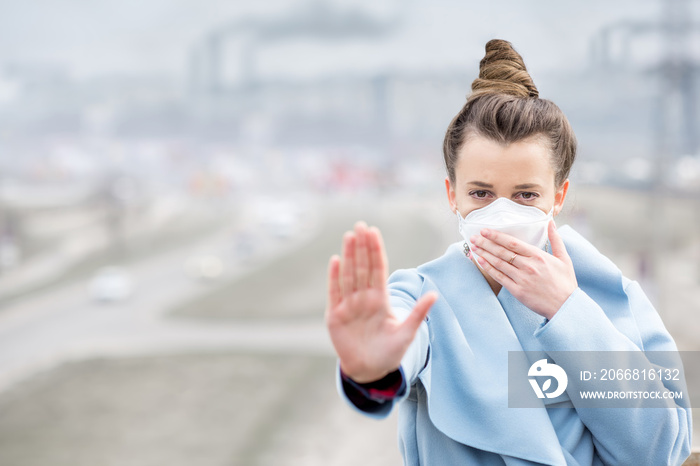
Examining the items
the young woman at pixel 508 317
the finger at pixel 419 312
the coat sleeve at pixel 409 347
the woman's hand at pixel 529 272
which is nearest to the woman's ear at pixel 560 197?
the young woman at pixel 508 317

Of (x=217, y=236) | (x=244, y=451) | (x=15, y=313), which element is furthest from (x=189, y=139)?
(x=244, y=451)

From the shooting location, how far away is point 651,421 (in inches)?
30.1

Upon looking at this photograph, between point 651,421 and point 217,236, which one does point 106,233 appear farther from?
point 651,421

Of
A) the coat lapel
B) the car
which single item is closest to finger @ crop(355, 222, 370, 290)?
the coat lapel

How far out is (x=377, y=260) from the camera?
2.06ft

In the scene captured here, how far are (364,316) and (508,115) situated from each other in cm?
36

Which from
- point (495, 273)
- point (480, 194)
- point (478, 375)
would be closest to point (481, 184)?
point (480, 194)

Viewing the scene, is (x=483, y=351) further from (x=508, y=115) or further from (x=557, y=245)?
(x=508, y=115)

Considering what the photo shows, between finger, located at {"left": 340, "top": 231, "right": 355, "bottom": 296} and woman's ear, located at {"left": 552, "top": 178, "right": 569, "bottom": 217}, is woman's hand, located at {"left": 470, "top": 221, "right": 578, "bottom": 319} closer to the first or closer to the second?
woman's ear, located at {"left": 552, "top": 178, "right": 569, "bottom": 217}

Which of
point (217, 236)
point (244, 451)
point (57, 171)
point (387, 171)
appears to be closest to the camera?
point (244, 451)

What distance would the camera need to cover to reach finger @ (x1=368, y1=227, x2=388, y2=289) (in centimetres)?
61

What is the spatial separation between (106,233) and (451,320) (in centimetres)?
1794

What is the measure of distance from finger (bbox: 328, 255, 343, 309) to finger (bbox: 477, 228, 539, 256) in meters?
0.26

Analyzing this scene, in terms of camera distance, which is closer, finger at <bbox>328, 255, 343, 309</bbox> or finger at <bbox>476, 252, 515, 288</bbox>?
finger at <bbox>328, 255, 343, 309</bbox>
